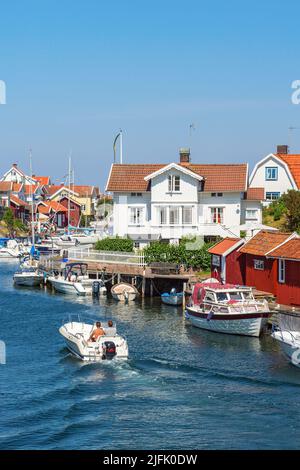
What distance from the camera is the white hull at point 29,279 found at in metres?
68.8

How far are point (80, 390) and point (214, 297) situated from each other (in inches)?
586

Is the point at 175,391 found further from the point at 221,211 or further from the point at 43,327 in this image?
the point at 221,211

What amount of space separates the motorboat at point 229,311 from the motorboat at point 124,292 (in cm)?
1264

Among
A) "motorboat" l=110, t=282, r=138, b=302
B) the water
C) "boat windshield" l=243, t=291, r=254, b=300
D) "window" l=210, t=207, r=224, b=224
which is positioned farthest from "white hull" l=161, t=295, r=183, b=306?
"window" l=210, t=207, r=224, b=224

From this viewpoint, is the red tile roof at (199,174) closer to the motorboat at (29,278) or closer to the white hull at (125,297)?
the motorboat at (29,278)

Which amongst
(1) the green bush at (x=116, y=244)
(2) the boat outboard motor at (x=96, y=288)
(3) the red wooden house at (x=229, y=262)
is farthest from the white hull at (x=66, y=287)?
(3) the red wooden house at (x=229, y=262)

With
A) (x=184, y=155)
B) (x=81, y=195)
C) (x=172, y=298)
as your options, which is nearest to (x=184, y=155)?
(x=184, y=155)

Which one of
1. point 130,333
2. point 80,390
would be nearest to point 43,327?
point 130,333

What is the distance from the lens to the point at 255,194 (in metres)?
71.5

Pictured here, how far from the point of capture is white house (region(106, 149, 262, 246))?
69.5 meters

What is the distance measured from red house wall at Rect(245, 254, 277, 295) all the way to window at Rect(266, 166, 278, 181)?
28.0 metres

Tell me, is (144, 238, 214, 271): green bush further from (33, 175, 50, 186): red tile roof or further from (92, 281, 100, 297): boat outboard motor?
(33, 175, 50, 186): red tile roof

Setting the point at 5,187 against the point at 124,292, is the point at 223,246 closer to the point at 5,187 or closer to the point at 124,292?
the point at 124,292
